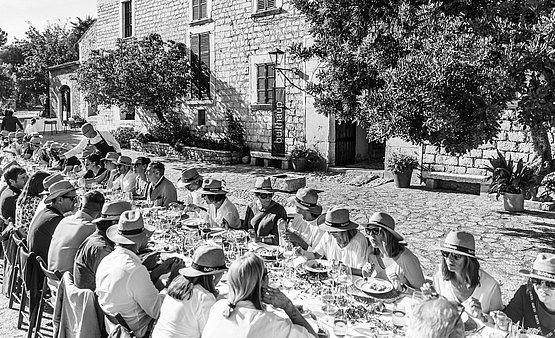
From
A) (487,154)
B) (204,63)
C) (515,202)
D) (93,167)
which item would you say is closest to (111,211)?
(93,167)

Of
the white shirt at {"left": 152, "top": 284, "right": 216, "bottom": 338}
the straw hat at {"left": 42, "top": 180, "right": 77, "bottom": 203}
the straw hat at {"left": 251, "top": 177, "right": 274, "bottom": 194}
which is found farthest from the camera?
the straw hat at {"left": 251, "top": 177, "right": 274, "bottom": 194}

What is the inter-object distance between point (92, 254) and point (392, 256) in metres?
2.55

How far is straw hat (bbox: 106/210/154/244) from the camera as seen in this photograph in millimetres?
4191

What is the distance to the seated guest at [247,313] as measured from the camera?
2932 mm

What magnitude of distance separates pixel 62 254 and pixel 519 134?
971 cm

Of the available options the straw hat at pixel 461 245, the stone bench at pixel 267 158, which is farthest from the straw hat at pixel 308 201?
the stone bench at pixel 267 158

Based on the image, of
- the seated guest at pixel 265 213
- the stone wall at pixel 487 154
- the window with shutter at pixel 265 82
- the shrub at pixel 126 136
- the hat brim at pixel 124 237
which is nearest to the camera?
the hat brim at pixel 124 237

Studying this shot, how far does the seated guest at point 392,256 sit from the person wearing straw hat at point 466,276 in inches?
14.0

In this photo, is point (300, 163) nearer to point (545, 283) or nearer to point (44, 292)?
point (44, 292)

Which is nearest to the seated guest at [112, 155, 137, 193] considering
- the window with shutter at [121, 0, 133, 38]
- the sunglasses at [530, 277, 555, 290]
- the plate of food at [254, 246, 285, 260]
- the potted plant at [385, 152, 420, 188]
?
the plate of food at [254, 246, 285, 260]

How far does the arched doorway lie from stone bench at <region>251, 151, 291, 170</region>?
63.3 feet

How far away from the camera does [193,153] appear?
1838 cm

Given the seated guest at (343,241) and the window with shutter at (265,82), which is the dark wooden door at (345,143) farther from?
the seated guest at (343,241)

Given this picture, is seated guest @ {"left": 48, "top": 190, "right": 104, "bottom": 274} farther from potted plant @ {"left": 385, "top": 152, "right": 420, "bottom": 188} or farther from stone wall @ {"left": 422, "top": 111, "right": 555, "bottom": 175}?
potted plant @ {"left": 385, "top": 152, "right": 420, "bottom": 188}
